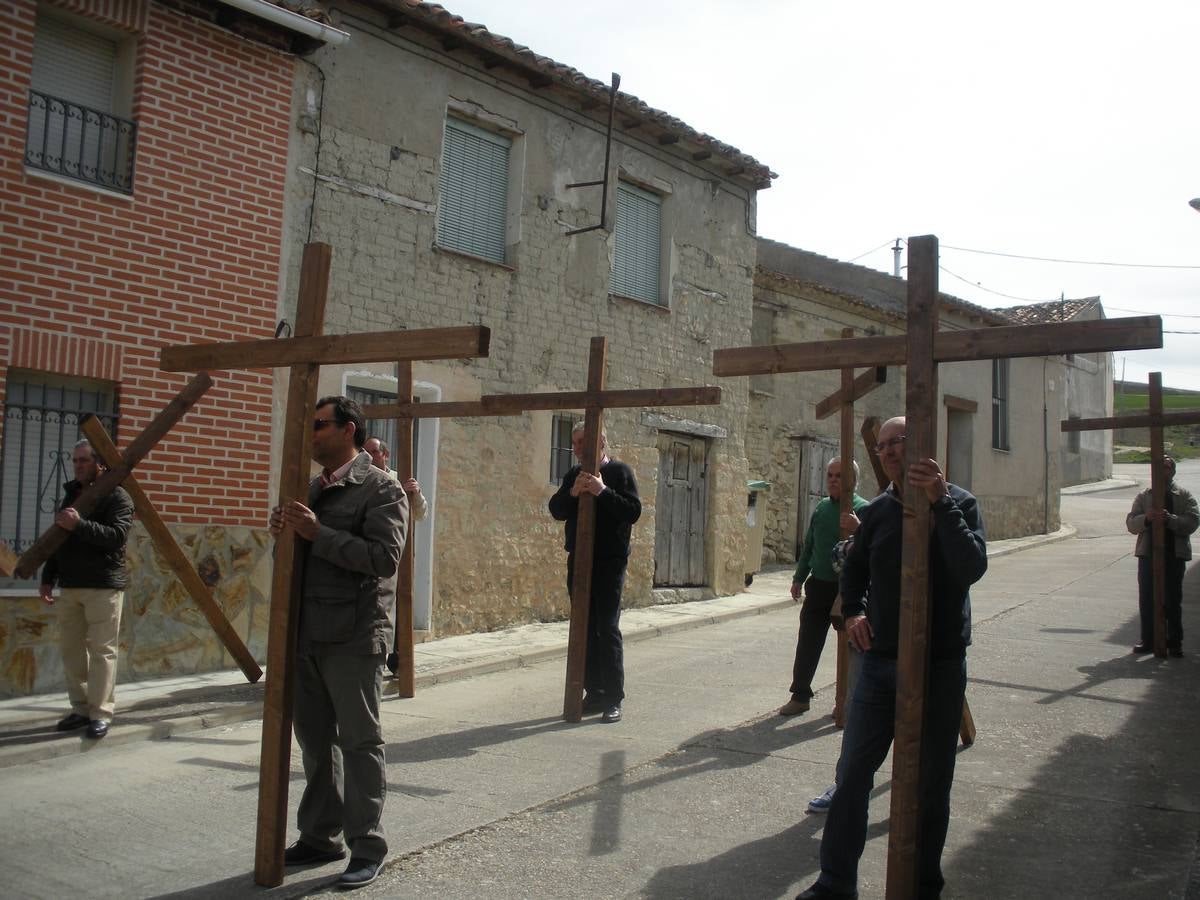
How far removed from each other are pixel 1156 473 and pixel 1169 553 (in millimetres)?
730

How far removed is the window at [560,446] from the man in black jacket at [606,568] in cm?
479

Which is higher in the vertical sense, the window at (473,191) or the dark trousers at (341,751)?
the window at (473,191)

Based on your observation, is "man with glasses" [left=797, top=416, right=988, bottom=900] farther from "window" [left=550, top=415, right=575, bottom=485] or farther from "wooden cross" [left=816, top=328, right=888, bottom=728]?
"window" [left=550, top=415, right=575, bottom=485]

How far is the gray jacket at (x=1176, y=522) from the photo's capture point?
31.5 ft

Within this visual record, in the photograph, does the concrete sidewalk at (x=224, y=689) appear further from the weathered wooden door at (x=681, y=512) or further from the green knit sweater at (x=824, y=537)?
the green knit sweater at (x=824, y=537)

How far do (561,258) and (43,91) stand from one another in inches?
217

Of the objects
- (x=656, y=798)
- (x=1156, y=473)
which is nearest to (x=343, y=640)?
(x=656, y=798)

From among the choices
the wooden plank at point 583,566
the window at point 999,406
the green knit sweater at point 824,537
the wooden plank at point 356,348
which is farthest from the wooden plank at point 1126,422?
the window at point 999,406

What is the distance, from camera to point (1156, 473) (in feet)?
31.6

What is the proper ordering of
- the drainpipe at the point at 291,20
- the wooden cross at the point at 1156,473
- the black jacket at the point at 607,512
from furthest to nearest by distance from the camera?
the wooden cross at the point at 1156,473 < the drainpipe at the point at 291,20 < the black jacket at the point at 607,512

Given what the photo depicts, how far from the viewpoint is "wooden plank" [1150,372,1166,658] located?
932cm

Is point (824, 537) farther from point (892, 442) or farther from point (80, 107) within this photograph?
point (80, 107)

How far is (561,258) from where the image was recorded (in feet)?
40.3

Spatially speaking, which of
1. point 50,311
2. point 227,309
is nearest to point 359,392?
point 227,309
